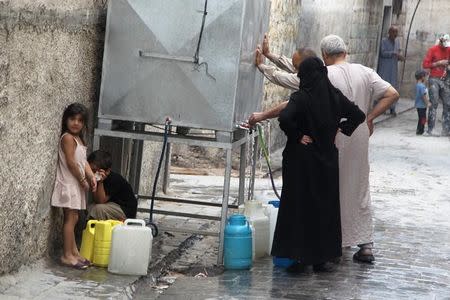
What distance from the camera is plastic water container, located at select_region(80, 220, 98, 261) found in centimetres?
849

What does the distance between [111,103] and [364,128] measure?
6.68ft

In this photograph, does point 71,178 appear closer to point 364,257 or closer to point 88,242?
point 88,242

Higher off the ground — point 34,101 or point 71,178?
point 34,101

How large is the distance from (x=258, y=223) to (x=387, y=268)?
105cm

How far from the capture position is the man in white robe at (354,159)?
31.4ft

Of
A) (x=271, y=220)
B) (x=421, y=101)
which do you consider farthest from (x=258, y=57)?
(x=421, y=101)

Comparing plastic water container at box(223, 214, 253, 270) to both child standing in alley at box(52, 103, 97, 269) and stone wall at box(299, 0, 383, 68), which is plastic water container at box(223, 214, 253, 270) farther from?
stone wall at box(299, 0, 383, 68)

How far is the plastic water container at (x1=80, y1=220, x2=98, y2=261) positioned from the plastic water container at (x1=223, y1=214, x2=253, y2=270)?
993 mm

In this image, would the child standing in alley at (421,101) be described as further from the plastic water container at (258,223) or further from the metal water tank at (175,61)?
the metal water tank at (175,61)

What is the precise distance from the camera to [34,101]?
7777 millimetres

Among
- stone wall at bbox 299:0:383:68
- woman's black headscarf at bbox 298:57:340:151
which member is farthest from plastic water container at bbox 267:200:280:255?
stone wall at bbox 299:0:383:68

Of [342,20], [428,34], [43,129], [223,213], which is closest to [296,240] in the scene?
[223,213]

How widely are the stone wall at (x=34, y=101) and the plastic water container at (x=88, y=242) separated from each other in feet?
0.70

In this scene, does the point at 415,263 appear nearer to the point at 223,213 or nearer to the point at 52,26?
the point at 223,213
